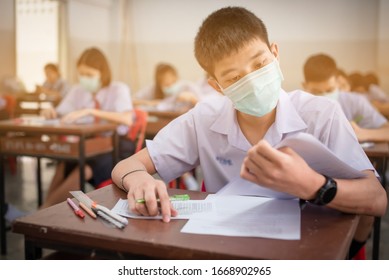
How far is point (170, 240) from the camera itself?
0.69 m

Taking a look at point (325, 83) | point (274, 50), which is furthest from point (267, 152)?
point (325, 83)

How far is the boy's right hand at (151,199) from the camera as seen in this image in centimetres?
81

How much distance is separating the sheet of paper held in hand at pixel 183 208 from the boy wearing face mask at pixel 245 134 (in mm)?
16

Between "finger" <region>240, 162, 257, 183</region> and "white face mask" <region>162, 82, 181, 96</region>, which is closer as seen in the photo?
"finger" <region>240, 162, 257, 183</region>

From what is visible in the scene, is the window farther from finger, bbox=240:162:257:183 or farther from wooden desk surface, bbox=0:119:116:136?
finger, bbox=240:162:257:183

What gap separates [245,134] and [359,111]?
5.13ft

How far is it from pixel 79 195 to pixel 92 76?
6.93 ft

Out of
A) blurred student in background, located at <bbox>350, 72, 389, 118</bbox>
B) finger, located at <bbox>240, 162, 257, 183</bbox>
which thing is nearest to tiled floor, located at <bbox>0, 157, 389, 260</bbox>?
finger, located at <bbox>240, 162, 257, 183</bbox>

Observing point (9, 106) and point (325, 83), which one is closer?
point (325, 83)

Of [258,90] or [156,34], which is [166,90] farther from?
[258,90]

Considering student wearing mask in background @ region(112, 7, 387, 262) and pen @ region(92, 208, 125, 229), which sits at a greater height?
student wearing mask in background @ region(112, 7, 387, 262)

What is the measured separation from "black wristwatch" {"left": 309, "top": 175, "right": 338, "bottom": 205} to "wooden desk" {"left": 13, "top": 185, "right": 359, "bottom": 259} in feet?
0.10

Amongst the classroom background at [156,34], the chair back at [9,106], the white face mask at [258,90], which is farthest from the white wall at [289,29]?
the chair back at [9,106]

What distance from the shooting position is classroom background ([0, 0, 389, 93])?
2193mm
